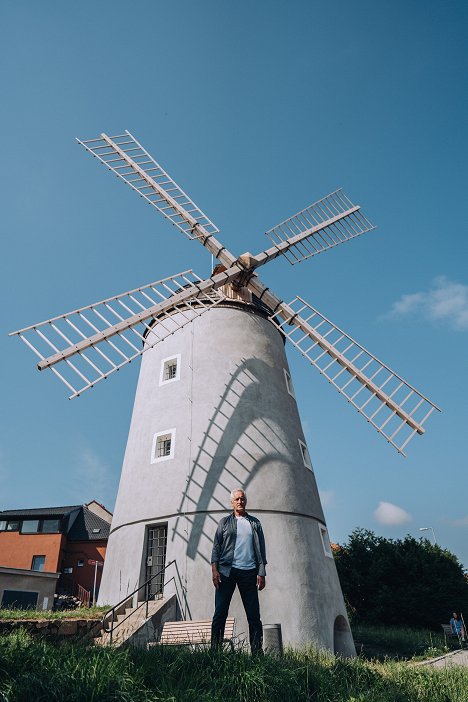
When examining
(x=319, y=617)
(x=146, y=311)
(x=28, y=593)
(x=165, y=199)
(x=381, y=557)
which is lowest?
(x=319, y=617)

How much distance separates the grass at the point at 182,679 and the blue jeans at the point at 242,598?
0.63m

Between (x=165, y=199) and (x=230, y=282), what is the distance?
3862mm

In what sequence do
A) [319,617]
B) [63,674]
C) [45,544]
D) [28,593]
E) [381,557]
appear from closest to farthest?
[63,674], [319,617], [28,593], [381,557], [45,544]

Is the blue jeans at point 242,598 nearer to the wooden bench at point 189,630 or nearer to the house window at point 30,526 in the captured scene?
the wooden bench at point 189,630

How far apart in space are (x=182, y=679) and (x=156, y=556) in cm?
859

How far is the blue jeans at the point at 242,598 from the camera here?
6.36m

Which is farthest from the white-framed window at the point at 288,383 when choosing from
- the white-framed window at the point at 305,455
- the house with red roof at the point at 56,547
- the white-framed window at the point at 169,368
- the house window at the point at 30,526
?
the house window at the point at 30,526

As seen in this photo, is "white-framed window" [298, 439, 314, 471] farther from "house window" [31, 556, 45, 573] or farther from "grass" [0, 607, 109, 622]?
"house window" [31, 556, 45, 573]

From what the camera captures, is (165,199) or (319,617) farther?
(165,199)

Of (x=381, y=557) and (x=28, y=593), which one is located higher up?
(x=381, y=557)

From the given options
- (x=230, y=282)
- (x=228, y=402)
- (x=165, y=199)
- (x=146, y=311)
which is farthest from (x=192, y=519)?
(x=165, y=199)

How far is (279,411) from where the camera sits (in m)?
14.6

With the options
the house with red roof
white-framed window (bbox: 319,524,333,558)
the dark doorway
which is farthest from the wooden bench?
the house with red roof

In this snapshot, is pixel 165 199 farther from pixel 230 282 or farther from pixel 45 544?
pixel 45 544
